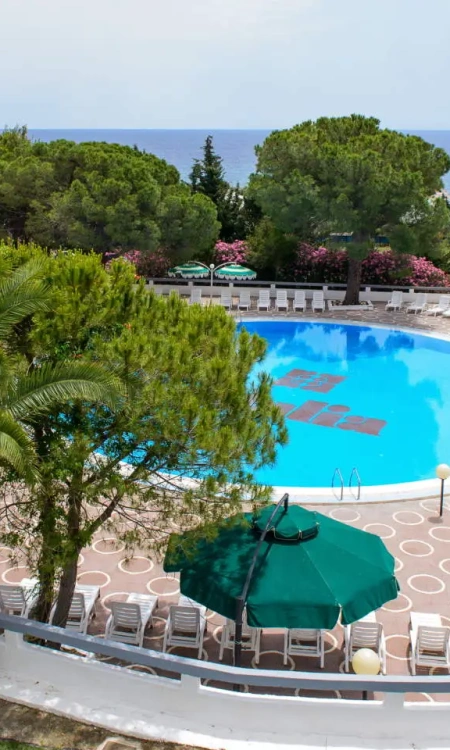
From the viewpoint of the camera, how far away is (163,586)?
10.1 m

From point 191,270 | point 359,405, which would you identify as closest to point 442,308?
point 191,270

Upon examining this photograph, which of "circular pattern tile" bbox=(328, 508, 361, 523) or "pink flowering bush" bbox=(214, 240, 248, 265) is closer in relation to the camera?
"circular pattern tile" bbox=(328, 508, 361, 523)

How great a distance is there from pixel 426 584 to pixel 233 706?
5079 mm

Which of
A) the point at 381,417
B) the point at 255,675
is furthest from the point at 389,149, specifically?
the point at 255,675

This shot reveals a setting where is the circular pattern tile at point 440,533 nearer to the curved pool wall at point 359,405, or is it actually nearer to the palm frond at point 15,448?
the curved pool wall at point 359,405

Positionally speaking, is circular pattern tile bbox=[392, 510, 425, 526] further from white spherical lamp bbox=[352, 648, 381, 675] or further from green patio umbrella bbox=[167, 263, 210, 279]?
green patio umbrella bbox=[167, 263, 210, 279]

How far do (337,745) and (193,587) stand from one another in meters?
2.44

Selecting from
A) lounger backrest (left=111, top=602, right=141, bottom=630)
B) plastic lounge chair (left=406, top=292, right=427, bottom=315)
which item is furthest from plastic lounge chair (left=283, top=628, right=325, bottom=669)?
plastic lounge chair (left=406, top=292, right=427, bottom=315)

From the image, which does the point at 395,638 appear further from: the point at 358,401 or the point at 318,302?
the point at 318,302

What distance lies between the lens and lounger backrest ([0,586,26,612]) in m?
8.93

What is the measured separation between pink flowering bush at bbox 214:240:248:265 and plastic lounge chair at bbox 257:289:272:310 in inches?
166

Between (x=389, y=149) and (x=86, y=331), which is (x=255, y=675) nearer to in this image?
(x=86, y=331)

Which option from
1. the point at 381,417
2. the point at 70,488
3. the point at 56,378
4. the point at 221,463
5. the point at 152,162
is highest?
the point at 152,162

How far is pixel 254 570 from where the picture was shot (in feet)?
25.5
